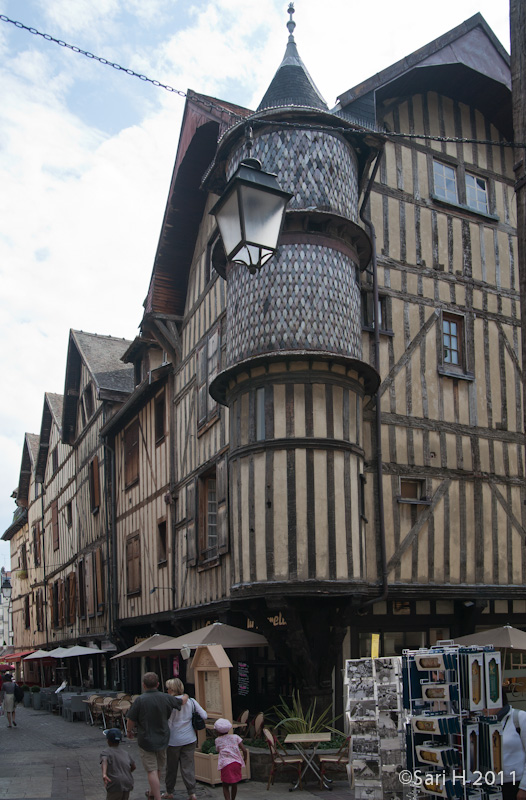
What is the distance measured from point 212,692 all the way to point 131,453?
32.6 feet

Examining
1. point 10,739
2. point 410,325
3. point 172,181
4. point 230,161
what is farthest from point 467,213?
point 10,739

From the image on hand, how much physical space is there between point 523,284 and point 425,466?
657cm

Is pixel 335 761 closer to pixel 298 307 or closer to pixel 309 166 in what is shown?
pixel 298 307

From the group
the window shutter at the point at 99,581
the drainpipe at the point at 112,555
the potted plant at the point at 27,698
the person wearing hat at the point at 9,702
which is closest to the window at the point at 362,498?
the drainpipe at the point at 112,555

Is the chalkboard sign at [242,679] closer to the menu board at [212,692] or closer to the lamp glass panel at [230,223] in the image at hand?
the menu board at [212,692]

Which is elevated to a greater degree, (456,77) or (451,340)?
(456,77)

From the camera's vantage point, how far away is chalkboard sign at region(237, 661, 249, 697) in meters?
12.4

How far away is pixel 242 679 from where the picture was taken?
12586 millimetres

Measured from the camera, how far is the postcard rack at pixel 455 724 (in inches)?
239

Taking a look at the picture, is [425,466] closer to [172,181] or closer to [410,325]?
[410,325]

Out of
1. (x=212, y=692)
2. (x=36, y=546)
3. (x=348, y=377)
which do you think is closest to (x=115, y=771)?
(x=212, y=692)

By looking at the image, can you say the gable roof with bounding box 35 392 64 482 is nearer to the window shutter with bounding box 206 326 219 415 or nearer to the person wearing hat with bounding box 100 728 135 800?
the window shutter with bounding box 206 326 219 415

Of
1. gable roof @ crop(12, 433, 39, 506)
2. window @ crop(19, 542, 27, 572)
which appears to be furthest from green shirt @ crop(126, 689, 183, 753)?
window @ crop(19, 542, 27, 572)

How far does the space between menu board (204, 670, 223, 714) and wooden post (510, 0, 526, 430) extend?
5.84m
